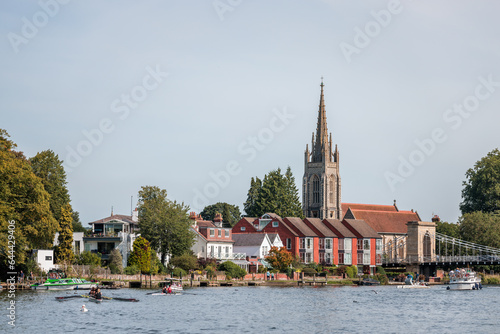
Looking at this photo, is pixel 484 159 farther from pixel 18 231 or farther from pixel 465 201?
pixel 18 231

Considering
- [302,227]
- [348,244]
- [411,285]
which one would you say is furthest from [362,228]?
[411,285]

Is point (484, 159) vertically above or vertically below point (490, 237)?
above

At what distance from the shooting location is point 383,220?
570 ft

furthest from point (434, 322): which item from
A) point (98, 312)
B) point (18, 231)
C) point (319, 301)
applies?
point (18, 231)

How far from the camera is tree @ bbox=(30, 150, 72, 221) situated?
10556cm

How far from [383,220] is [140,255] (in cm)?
8882

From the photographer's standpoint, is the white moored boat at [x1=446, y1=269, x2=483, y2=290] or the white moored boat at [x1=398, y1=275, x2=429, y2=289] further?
the white moored boat at [x1=398, y1=275, x2=429, y2=289]

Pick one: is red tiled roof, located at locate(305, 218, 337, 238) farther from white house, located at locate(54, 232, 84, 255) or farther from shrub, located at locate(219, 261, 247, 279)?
white house, located at locate(54, 232, 84, 255)

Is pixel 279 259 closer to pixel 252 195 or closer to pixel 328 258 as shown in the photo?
pixel 328 258

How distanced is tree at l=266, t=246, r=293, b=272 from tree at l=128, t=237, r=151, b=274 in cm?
2689

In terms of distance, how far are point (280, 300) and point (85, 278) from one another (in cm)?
2440

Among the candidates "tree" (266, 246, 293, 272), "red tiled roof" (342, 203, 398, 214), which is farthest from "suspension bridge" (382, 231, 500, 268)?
"tree" (266, 246, 293, 272)

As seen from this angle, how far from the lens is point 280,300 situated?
79938 millimetres

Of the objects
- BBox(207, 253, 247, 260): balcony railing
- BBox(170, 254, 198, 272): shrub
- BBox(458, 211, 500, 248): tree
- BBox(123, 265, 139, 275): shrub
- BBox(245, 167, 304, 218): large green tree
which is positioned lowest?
BBox(123, 265, 139, 275): shrub
